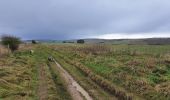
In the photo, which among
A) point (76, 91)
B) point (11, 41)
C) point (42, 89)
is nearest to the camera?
point (76, 91)

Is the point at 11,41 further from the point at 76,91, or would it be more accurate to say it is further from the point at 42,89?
the point at 76,91

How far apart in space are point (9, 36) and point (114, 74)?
50582 mm

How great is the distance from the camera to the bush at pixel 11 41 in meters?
70.8

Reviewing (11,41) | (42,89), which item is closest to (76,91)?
(42,89)

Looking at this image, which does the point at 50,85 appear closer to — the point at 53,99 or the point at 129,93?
the point at 53,99

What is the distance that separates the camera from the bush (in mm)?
70750

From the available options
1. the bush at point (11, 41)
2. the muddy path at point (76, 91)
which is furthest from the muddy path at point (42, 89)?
the bush at point (11, 41)

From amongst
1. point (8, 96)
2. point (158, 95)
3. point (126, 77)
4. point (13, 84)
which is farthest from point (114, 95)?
point (13, 84)

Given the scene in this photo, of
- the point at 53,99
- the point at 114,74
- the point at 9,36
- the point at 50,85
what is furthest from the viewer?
the point at 9,36

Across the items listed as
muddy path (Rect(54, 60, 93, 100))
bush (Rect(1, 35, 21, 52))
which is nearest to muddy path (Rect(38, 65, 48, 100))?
muddy path (Rect(54, 60, 93, 100))

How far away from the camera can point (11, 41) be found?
70562 mm

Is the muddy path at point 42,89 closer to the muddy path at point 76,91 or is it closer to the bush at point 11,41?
the muddy path at point 76,91

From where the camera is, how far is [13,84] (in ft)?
74.7

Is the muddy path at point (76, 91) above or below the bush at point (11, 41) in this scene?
below
